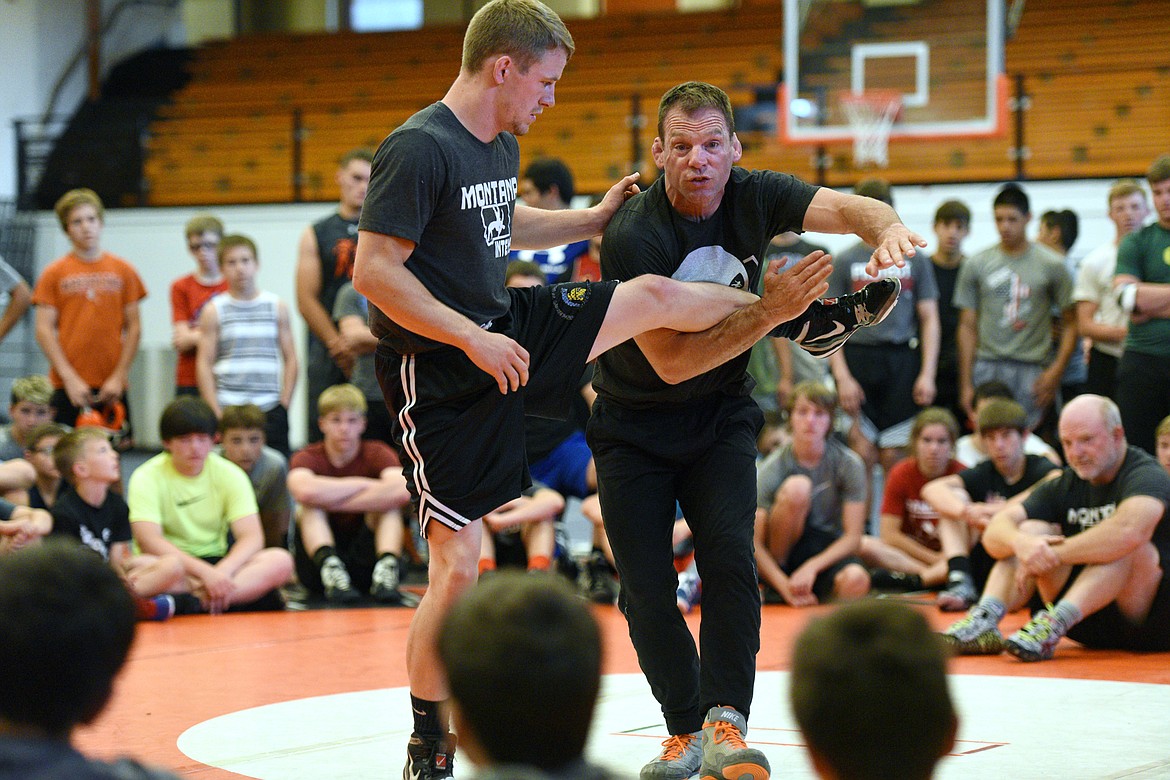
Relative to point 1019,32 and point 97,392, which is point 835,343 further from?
point 1019,32

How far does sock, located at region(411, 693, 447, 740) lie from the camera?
3.65 metres

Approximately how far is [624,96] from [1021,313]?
939 cm

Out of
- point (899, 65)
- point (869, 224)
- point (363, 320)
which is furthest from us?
point (899, 65)

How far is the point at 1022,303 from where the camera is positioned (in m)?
8.76

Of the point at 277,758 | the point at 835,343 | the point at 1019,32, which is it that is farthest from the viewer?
the point at 1019,32

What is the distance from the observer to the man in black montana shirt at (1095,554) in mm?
5633

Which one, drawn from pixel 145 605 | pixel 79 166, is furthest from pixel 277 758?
pixel 79 166

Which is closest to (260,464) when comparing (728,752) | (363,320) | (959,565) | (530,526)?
(363,320)

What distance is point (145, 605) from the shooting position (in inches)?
288

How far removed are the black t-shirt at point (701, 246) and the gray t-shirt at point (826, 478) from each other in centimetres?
376

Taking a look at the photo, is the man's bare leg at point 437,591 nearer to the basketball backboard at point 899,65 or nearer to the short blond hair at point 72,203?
the short blond hair at point 72,203

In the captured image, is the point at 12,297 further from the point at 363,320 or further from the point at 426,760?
the point at 426,760

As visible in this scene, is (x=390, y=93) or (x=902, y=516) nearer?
(x=902, y=516)

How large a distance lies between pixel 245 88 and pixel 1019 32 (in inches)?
424
